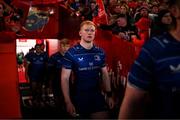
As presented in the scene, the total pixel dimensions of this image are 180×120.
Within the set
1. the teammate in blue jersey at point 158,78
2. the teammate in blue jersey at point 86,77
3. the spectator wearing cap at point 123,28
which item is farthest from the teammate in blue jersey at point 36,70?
the teammate in blue jersey at point 158,78

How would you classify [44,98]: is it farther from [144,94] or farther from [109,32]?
[144,94]

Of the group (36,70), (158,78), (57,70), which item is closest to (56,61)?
(57,70)

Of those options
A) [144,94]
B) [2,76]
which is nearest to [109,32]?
[2,76]

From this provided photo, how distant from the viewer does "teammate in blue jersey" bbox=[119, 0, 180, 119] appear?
1492 mm

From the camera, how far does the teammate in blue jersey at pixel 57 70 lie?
5.39 metres

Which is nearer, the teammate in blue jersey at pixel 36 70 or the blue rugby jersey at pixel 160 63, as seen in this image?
the blue rugby jersey at pixel 160 63

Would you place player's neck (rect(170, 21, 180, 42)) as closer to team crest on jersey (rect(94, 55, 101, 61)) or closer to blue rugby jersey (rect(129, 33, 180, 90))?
blue rugby jersey (rect(129, 33, 180, 90))

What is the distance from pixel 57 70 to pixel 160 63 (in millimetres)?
4520

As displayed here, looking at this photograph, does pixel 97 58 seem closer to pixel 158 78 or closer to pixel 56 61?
pixel 56 61

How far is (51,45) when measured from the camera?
24.1ft

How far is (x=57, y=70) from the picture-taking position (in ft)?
19.5

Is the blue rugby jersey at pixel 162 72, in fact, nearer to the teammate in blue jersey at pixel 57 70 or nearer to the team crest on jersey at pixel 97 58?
the team crest on jersey at pixel 97 58

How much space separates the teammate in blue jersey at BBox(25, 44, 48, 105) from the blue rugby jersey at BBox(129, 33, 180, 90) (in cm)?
518

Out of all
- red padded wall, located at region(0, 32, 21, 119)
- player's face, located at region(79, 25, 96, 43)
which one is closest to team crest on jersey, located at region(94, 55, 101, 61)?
→ player's face, located at region(79, 25, 96, 43)
